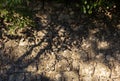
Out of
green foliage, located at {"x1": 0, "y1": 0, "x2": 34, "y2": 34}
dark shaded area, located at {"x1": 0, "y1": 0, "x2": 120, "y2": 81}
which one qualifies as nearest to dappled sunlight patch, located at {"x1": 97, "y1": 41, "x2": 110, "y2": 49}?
dark shaded area, located at {"x1": 0, "y1": 0, "x2": 120, "y2": 81}

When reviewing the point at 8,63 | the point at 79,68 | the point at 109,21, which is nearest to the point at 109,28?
the point at 109,21

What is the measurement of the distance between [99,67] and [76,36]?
56 centimetres

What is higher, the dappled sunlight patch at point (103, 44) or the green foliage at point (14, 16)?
the green foliage at point (14, 16)

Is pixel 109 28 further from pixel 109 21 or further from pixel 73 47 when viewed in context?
pixel 73 47

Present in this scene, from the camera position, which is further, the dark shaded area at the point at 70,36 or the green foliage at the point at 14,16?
the green foliage at the point at 14,16

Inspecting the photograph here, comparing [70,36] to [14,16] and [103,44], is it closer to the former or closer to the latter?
[103,44]

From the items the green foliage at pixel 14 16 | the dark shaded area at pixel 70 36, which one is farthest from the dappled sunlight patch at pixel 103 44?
the green foliage at pixel 14 16

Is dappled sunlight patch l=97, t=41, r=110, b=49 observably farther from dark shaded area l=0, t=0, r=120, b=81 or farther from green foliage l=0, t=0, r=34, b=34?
green foliage l=0, t=0, r=34, b=34

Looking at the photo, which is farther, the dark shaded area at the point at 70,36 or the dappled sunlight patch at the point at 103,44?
the dappled sunlight patch at the point at 103,44

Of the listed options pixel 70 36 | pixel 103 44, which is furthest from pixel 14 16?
pixel 103 44

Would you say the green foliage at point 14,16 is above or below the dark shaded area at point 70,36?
above

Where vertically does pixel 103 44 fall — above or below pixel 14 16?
below

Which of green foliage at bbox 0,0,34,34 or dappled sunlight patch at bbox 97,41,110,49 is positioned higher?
green foliage at bbox 0,0,34,34

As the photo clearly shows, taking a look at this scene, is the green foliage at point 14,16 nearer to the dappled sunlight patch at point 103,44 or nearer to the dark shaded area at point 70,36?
the dark shaded area at point 70,36
